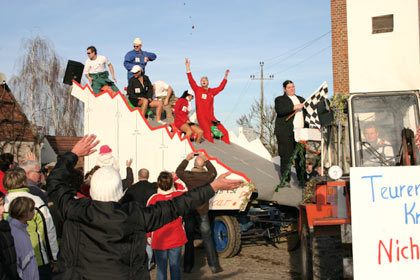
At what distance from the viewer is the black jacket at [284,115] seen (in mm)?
10352

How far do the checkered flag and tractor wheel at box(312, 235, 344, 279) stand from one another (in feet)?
12.7

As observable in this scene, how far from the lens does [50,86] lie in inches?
1587

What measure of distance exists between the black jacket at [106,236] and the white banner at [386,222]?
154cm

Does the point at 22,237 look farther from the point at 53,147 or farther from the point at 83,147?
the point at 53,147

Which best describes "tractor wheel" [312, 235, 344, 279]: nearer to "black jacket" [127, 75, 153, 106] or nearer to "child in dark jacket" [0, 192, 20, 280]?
"child in dark jacket" [0, 192, 20, 280]

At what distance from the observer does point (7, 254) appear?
4117 mm

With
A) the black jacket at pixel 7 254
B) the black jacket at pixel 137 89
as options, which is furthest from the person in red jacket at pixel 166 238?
the black jacket at pixel 137 89

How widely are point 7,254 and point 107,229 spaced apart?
130 cm

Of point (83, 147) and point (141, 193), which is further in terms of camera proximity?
point (141, 193)

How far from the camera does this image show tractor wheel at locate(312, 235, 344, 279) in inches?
236

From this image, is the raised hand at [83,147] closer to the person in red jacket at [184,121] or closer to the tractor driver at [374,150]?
the tractor driver at [374,150]

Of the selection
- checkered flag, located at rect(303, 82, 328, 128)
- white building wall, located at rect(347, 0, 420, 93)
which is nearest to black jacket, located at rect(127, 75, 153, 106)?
checkered flag, located at rect(303, 82, 328, 128)

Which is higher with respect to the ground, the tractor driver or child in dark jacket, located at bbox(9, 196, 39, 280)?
the tractor driver

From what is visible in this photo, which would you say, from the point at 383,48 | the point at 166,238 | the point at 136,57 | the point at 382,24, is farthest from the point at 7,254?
the point at 382,24
